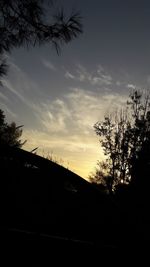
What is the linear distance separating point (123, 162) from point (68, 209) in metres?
24.1

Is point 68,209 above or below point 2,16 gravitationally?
below

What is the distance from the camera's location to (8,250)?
1.70 meters

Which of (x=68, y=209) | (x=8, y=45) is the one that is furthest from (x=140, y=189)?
(x=68, y=209)

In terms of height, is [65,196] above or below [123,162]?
below

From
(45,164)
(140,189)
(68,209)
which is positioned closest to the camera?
(45,164)

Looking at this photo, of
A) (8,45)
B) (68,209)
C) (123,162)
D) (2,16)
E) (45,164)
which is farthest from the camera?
(123,162)

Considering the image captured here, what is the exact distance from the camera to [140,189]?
1438 centimetres

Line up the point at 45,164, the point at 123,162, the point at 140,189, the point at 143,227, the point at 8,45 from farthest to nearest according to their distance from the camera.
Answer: the point at 123,162 < the point at 140,189 < the point at 8,45 < the point at 45,164 < the point at 143,227

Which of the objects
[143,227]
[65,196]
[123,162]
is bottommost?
[143,227]

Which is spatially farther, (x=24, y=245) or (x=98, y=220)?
(x=98, y=220)

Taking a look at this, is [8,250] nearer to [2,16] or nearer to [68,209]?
[68,209]

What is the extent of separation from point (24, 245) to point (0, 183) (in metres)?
0.56

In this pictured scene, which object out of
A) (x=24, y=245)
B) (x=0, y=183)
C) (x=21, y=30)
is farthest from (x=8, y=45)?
(x=24, y=245)

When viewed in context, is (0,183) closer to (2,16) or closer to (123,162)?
(2,16)
